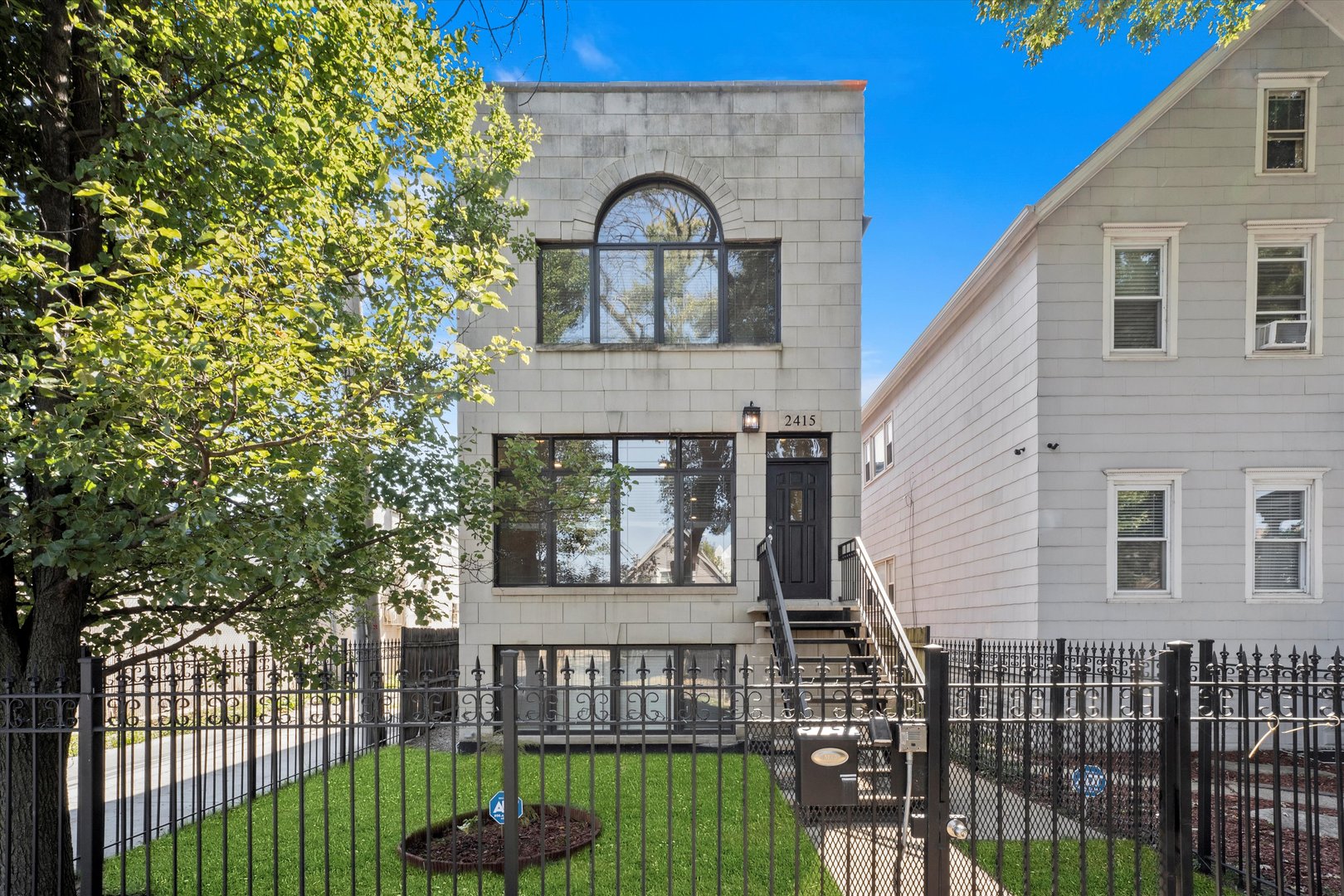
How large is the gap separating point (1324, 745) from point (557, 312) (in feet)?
38.6

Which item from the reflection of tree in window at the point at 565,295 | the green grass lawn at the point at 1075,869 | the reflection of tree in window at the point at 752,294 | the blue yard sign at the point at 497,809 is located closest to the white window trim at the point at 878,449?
the reflection of tree in window at the point at 752,294

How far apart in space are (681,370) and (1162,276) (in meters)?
6.97

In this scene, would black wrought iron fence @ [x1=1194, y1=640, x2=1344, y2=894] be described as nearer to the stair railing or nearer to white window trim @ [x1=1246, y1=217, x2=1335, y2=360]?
the stair railing

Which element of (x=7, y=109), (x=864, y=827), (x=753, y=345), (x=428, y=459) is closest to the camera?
(x=7, y=109)

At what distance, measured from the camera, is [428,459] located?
654 centimetres

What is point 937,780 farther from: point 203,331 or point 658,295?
point 658,295

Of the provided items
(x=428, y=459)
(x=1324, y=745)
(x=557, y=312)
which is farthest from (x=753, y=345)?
(x=1324, y=745)

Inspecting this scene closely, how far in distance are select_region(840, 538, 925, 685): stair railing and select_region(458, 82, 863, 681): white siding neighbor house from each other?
0.79 m

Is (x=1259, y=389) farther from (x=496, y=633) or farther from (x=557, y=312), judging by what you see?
(x=496, y=633)

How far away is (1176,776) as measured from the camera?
4.93 metres

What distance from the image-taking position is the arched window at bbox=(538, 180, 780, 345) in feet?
39.4

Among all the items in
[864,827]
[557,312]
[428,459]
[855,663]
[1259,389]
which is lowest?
[864,827]

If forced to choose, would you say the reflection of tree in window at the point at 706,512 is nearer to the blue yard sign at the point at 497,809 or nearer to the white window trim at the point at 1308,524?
the blue yard sign at the point at 497,809

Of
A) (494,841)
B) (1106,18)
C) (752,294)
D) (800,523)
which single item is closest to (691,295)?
(752,294)
